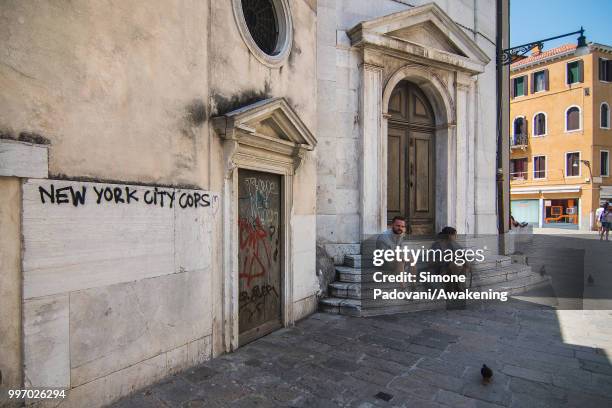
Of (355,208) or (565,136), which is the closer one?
(355,208)

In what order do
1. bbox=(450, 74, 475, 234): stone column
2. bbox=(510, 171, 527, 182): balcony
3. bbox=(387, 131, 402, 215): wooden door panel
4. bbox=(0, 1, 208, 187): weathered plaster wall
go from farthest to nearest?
bbox=(510, 171, 527, 182): balcony
bbox=(450, 74, 475, 234): stone column
bbox=(387, 131, 402, 215): wooden door panel
bbox=(0, 1, 208, 187): weathered plaster wall

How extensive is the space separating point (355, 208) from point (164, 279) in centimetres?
427

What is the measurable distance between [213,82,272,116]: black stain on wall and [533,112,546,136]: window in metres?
30.1

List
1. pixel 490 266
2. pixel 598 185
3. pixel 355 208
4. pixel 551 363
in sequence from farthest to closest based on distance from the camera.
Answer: pixel 598 185 → pixel 490 266 → pixel 355 208 → pixel 551 363

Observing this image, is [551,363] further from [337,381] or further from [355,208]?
[355,208]

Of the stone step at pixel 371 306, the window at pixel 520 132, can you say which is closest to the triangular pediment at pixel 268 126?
the stone step at pixel 371 306

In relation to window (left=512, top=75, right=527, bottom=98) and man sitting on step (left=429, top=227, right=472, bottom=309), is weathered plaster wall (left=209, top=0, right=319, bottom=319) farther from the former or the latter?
window (left=512, top=75, right=527, bottom=98)

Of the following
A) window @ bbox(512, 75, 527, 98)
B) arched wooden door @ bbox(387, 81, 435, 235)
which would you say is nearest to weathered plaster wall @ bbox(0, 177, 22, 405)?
arched wooden door @ bbox(387, 81, 435, 235)

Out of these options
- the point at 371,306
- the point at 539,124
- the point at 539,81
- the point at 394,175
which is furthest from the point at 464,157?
the point at 539,81

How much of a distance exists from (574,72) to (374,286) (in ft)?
95.5

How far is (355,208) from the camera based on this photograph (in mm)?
7184

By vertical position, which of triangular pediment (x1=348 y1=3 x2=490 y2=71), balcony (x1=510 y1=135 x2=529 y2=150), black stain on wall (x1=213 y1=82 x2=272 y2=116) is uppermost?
balcony (x1=510 y1=135 x2=529 y2=150)

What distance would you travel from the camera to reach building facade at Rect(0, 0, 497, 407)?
8.82 ft

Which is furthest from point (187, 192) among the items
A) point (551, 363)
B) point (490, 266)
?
point (490, 266)
